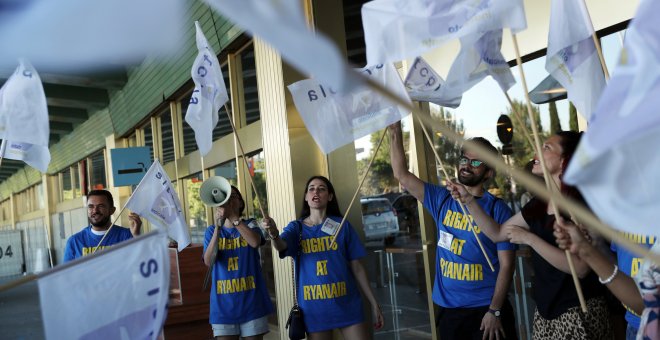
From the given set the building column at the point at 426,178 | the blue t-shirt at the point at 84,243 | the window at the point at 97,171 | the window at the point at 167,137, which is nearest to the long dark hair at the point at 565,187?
the building column at the point at 426,178

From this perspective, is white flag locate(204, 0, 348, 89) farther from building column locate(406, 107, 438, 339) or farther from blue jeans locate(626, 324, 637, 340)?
building column locate(406, 107, 438, 339)

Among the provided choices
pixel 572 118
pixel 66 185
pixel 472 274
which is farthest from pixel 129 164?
pixel 66 185

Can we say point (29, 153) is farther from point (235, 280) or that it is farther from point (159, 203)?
point (235, 280)

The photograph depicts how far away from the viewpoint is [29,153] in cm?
588

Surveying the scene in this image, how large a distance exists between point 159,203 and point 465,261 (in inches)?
109

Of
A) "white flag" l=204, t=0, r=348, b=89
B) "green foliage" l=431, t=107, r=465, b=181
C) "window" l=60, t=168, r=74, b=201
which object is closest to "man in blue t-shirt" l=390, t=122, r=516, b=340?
"green foliage" l=431, t=107, r=465, b=181

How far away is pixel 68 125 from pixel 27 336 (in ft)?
51.9

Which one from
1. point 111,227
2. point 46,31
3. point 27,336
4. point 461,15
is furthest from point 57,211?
point 461,15

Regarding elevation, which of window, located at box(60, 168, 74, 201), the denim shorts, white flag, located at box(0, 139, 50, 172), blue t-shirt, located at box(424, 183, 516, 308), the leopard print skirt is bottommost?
the denim shorts

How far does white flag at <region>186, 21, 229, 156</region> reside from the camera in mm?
5387

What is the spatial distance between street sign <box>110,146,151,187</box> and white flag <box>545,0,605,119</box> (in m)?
8.65

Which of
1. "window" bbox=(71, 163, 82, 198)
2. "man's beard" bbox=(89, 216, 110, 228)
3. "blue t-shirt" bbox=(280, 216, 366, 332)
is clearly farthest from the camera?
Result: "window" bbox=(71, 163, 82, 198)

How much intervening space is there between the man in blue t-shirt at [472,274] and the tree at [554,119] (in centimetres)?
99

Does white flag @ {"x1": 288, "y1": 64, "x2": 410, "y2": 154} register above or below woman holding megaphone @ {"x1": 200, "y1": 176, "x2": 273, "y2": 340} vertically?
above
